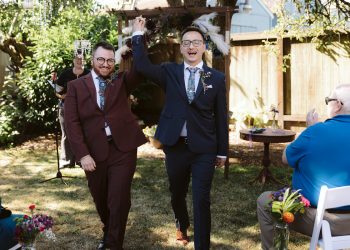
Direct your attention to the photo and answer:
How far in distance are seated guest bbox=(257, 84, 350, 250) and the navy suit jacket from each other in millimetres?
731

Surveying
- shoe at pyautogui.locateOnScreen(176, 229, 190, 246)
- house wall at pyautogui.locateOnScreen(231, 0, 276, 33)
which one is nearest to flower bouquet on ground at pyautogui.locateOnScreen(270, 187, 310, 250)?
shoe at pyautogui.locateOnScreen(176, 229, 190, 246)

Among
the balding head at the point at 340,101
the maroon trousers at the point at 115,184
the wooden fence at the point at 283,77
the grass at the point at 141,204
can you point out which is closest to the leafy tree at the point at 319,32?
the wooden fence at the point at 283,77

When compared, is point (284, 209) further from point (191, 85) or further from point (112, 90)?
point (112, 90)

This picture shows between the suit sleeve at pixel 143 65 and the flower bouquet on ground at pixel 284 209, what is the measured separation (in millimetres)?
1374

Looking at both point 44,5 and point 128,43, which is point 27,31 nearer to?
point 44,5

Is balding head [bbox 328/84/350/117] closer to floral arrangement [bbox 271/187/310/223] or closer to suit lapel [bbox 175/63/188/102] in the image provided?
floral arrangement [bbox 271/187/310/223]

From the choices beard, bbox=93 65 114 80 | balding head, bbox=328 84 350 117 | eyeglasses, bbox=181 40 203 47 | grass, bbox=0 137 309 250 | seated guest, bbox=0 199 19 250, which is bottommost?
grass, bbox=0 137 309 250

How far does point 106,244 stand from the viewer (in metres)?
3.72

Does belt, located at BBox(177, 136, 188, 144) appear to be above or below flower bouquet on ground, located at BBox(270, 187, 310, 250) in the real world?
above

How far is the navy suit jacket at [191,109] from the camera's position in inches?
140

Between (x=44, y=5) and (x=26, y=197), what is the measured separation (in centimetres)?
588

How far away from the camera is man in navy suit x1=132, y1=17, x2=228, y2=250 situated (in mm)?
3539

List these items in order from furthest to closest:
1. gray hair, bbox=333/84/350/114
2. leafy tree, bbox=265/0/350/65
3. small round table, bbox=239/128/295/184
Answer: leafy tree, bbox=265/0/350/65, small round table, bbox=239/128/295/184, gray hair, bbox=333/84/350/114

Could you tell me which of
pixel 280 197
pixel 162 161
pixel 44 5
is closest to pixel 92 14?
pixel 44 5
